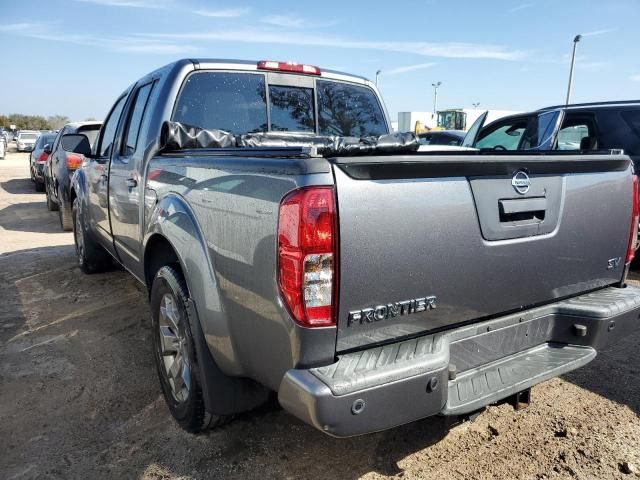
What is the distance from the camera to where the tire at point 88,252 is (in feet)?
17.6

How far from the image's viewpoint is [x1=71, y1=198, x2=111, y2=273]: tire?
5.37m

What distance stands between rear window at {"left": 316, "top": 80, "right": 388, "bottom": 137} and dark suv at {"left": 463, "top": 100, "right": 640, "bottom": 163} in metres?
2.48

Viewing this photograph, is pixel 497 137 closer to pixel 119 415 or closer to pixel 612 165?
pixel 612 165

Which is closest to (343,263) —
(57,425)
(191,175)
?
(191,175)

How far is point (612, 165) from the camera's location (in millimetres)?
2545

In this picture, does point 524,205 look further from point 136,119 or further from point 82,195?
point 82,195

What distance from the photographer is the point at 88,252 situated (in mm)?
5410

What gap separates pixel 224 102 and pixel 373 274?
2.16m

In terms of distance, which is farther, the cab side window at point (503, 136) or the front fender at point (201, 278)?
the cab side window at point (503, 136)

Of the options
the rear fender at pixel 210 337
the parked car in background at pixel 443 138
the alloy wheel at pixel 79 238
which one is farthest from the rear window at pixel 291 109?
the parked car in background at pixel 443 138

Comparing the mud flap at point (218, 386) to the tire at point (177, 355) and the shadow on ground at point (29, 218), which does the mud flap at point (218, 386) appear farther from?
the shadow on ground at point (29, 218)

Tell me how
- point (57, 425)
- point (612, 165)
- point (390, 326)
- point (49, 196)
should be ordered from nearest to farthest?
point (390, 326), point (612, 165), point (57, 425), point (49, 196)

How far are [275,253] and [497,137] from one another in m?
6.45

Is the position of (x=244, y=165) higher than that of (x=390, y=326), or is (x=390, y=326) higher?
(x=244, y=165)
